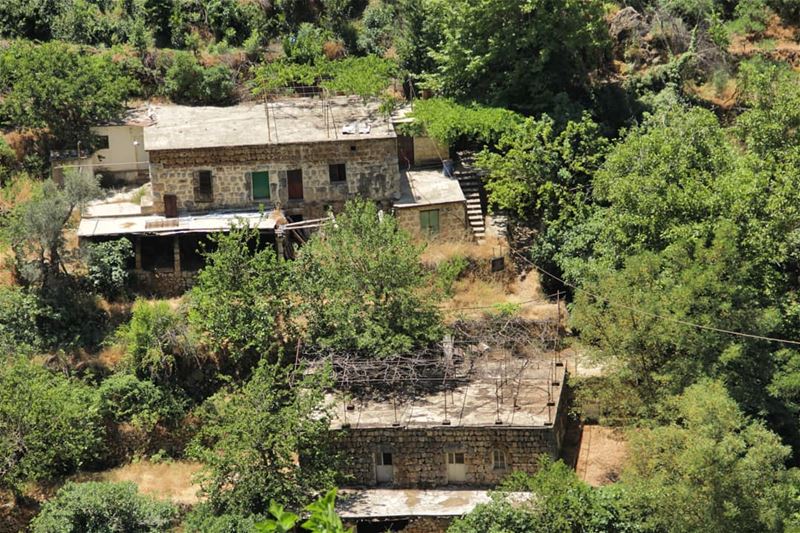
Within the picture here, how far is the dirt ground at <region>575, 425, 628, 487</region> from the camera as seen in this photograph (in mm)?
46938

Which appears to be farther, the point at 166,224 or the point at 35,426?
the point at 166,224

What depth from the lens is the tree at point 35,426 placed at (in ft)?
152

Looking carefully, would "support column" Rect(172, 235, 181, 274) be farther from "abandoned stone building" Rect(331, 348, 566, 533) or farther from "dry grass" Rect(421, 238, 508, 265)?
"abandoned stone building" Rect(331, 348, 566, 533)

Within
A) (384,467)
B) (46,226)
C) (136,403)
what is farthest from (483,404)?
(46,226)

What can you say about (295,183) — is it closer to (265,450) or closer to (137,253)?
(137,253)

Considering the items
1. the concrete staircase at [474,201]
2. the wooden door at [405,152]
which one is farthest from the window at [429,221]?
the wooden door at [405,152]

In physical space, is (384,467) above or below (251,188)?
below

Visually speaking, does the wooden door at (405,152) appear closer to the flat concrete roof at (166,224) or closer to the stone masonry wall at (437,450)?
the flat concrete roof at (166,224)

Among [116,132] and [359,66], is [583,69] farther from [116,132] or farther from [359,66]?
[116,132]

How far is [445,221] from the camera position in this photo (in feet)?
181

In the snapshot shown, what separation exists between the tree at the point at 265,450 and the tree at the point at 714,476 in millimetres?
9128

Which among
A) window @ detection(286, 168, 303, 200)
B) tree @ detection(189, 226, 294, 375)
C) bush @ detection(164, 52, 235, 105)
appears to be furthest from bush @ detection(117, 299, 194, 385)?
bush @ detection(164, 52, 235, 105)

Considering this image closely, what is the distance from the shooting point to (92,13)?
214ft

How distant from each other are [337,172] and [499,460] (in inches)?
530
